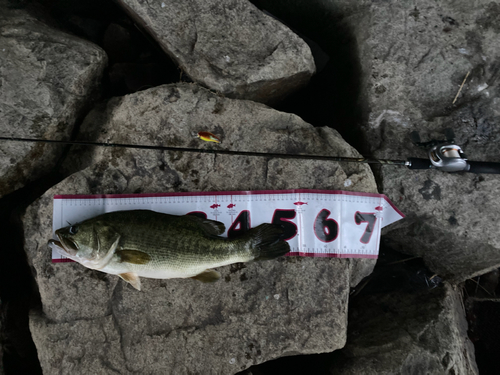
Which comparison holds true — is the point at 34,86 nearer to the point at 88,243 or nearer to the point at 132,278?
the point at 88,243

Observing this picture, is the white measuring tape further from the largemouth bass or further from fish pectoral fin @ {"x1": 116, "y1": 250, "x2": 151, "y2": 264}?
fish pectoral fin @ {"x1": 116, "y1": 250, "x2": 151, "y2": 264}

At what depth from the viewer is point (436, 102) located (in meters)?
3.24

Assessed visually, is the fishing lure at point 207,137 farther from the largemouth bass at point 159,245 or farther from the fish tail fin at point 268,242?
the fish tail fin at point 268,242

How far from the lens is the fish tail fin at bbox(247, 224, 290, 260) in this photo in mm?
2799

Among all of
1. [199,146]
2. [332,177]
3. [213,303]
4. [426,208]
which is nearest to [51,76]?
[199,146]

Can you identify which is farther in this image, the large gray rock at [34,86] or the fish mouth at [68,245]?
the large gray rock at [34,86]

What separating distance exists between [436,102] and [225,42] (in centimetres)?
228

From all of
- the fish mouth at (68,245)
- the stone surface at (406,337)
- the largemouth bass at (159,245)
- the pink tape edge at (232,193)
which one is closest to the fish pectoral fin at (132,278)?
the largemouth bass at (159,245)

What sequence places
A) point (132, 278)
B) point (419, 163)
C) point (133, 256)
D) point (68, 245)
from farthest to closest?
point (419, 163) < point (132, 278) < point (133, 256) < point (68, 245)

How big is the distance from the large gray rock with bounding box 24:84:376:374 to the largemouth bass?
0.80 feet

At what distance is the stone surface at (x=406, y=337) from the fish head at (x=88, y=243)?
2.54 metres

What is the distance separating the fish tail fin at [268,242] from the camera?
2.80m

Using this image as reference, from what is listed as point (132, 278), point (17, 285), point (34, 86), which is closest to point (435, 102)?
point (132, 278)

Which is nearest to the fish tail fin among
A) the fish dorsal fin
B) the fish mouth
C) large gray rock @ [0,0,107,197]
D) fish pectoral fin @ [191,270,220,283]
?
the fish dorsal fin
